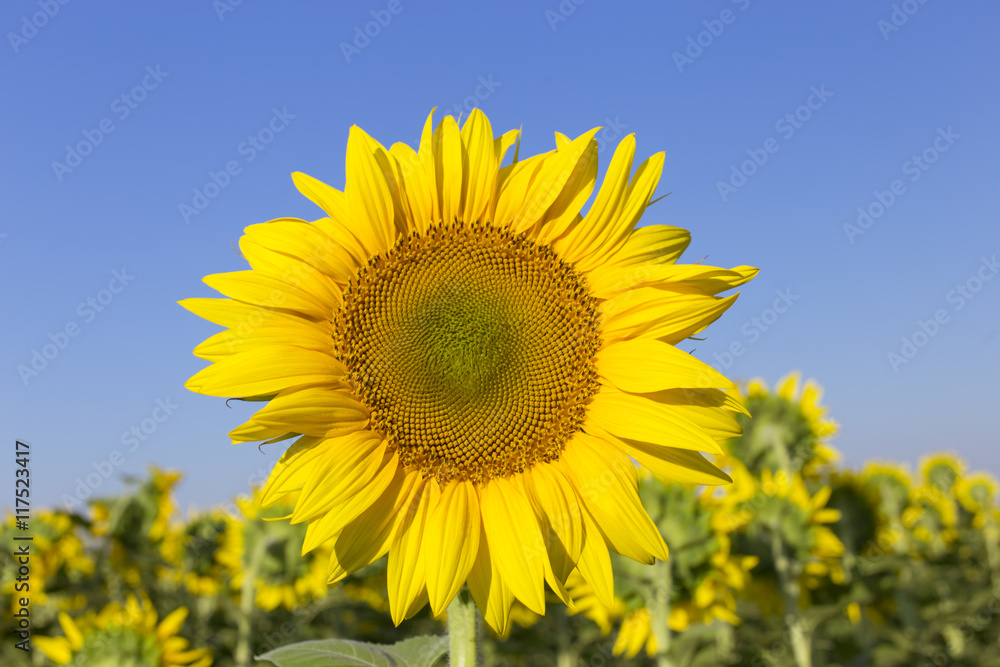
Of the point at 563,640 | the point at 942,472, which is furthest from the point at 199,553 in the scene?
the point at 942,472

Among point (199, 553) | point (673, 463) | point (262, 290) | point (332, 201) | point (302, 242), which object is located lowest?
point (199, 553)

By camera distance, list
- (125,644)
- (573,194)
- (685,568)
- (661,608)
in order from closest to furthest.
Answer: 1. (573,194)
2. (125,644)
3. (661,608)
4. (685,568)

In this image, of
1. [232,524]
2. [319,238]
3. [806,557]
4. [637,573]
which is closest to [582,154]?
[319,238]

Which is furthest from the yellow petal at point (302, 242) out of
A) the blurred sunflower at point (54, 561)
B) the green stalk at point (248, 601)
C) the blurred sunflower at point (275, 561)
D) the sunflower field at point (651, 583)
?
the blurred sunflower at point (54, 561)

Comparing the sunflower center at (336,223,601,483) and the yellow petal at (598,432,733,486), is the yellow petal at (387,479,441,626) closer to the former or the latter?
the sunflower center at (336,223,601,483)

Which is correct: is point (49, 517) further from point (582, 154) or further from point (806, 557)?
point (582, 154)

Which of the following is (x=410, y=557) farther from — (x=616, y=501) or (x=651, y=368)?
(x=651, y=368)

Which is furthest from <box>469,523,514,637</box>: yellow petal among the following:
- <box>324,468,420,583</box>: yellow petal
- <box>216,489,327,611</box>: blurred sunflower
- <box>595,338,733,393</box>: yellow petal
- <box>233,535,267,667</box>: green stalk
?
<box>233,535,267,667</box>: green stalk

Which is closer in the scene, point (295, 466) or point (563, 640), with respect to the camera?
point (295, 466)
